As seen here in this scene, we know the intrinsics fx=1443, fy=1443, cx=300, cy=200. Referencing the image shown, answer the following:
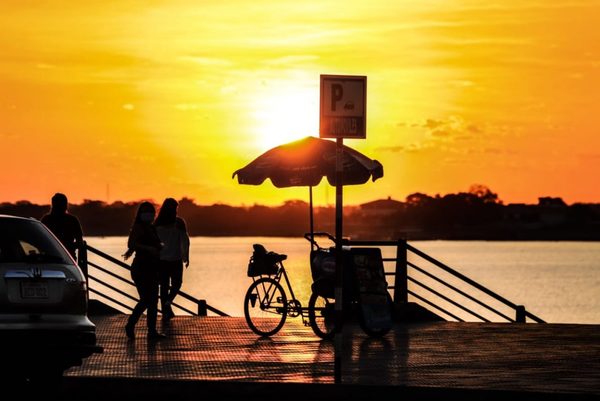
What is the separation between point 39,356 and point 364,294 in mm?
8950

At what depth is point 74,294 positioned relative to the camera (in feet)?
46.1

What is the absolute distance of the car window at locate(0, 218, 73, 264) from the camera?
14117mm

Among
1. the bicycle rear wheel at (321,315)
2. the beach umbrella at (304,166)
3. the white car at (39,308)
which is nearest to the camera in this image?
the white car at (39,308)

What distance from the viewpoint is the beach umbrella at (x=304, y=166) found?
944 inches

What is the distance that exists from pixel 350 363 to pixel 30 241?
4600mm

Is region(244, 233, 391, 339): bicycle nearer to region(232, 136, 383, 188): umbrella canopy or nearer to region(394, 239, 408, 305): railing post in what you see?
region(232, 136, 383, 188): umbrella canopy

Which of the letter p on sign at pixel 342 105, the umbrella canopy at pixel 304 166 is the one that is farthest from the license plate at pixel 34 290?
the umbrella canopy at pixel 304 166

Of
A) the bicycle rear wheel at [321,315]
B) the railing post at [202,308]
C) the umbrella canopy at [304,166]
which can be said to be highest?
the umbrella canopy at [304,166]

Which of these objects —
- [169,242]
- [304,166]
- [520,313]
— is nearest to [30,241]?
[169,242]

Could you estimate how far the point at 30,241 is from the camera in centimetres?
1427

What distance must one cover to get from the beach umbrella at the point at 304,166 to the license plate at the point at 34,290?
10.5m

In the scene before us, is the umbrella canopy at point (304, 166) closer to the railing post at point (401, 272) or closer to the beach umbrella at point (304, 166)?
the beach umbrella at point (304, 166)

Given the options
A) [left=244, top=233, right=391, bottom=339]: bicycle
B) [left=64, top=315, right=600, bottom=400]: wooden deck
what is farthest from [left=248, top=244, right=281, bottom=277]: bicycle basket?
[left=64, top=315, right=600, bottom=400]: wooden deck

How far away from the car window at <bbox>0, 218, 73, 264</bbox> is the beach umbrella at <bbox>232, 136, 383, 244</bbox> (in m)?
9.95
